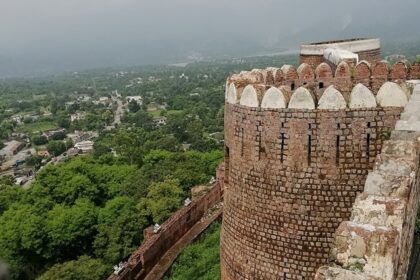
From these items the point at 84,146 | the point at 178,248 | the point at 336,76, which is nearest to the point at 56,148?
the point at 84,146

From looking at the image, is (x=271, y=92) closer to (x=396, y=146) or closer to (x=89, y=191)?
(x=396, y=146)

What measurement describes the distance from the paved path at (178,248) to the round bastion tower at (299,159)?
993 centimetres

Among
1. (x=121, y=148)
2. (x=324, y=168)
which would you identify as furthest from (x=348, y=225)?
(x=121, y=148)

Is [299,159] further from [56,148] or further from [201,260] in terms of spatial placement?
[56,148]

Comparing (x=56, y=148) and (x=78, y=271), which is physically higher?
(x=78, y=271)

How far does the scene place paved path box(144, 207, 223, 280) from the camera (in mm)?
17531

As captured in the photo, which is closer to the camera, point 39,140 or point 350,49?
point 350,49

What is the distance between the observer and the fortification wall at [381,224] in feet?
14.3

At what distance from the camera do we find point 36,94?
19050 centimetres

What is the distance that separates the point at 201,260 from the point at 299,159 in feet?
32.0

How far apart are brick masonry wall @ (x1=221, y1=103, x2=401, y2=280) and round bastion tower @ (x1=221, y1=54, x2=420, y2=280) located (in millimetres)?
14

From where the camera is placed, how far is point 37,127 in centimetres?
11006

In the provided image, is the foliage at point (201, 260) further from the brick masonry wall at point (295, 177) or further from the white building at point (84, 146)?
the white building at point (84, 146)

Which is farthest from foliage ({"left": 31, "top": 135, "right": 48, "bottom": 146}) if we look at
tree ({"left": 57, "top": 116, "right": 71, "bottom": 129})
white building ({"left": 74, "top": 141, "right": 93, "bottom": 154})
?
white building ({"left": 74, "top": 141, "right": 93, "bottom": 154})
